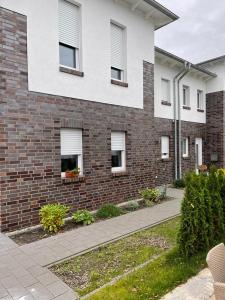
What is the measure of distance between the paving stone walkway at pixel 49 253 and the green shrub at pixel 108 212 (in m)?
0.26

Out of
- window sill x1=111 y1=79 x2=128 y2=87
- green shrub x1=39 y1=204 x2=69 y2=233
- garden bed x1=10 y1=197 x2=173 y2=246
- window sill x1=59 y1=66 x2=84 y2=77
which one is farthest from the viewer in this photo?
window sill x1=111 y1=79 x2=128 y2=87

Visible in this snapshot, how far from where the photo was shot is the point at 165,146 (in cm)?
1277

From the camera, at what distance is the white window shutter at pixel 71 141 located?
7.20 metres

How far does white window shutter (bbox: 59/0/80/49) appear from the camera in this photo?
23.5 feet

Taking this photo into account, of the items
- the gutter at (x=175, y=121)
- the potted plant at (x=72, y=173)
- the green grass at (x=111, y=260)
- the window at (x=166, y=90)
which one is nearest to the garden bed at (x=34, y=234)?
the potted plant at (x=72, y=173)

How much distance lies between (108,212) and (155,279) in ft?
12.1

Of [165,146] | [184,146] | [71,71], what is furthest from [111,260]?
[184,146]

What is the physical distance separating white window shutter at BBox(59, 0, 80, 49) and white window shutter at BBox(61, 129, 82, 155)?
247 centimetres

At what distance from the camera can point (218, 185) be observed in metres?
4.92

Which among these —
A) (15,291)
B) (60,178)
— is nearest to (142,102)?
(60,178)

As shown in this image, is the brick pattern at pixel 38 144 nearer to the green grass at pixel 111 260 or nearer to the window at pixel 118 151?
the window at pixel 118 151

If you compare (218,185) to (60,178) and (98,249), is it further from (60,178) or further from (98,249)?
(60,178)

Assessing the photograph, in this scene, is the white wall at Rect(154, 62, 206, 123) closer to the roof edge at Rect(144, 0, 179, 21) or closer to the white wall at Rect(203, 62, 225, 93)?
the white wall at Rect(203, 62, 225, 93)

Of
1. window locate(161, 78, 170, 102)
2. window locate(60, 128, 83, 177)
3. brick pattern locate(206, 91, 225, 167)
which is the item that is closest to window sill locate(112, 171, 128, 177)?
window locate(60, 128, 83, 177)
